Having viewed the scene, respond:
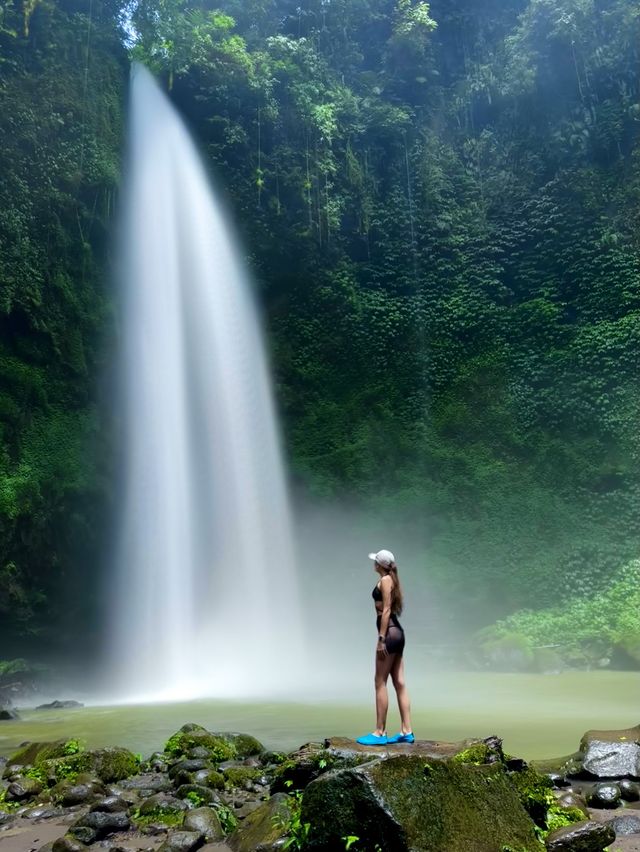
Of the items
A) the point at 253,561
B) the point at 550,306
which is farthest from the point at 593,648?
A: the point at 550,306

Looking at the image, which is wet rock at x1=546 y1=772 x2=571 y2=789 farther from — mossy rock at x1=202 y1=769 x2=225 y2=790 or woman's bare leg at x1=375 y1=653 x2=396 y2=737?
mossy rock at x1=202 y1=769 x2=225 y2=790

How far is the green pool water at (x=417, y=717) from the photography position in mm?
6738

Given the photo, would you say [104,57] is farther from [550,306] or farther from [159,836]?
[159,836]

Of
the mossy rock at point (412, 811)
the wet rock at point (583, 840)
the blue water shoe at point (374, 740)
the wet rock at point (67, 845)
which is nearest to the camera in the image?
the mossy rock at point (412, 811)

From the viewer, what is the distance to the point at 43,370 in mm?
15398

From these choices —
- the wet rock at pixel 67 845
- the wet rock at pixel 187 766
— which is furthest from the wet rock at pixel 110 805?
the wet rock at pixel 187 766

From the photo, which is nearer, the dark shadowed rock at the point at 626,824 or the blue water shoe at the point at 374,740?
the dark shadowed rock at the point at 626,824

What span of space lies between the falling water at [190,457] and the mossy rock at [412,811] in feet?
31.2

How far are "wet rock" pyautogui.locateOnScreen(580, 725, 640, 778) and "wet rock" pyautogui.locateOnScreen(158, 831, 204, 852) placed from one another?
2600mm

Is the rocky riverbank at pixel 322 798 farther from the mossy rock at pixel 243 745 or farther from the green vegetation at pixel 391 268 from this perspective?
the green vegetation at pixel 391 268

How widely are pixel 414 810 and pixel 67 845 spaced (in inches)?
77.7

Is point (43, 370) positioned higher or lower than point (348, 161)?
lower

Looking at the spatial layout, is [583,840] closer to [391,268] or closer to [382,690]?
[382,690]

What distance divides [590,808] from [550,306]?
16908mm
